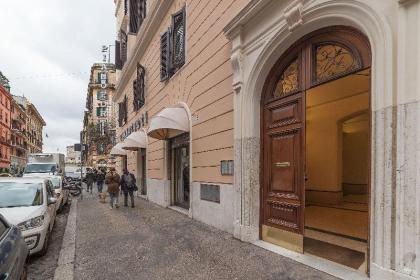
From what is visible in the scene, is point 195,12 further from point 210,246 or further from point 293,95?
point 210,246

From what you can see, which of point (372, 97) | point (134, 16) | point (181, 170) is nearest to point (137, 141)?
point (181, 170)

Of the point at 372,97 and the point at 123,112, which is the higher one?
the point at 123,112

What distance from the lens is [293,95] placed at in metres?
6.02

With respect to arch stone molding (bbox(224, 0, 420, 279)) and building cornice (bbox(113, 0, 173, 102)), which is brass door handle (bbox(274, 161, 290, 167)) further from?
building cornice (bbox(113, 0, 173, 102))

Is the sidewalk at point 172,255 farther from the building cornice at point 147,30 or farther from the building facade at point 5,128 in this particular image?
the building facade at point 5,128

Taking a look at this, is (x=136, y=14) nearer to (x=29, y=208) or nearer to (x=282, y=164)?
(x=29, y=208)

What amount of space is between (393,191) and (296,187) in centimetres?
205

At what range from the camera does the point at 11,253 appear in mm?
3338

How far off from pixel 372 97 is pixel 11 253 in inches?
177

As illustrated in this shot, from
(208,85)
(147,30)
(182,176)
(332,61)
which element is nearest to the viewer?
(332,61)

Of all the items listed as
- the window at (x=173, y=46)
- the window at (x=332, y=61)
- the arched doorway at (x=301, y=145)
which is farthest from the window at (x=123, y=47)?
the window at (x=332, y=61)

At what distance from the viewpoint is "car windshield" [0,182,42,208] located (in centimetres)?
659

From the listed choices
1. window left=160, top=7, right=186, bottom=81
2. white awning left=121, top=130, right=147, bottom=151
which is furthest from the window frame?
white awning left=121, top=130, right=147, bottom=151

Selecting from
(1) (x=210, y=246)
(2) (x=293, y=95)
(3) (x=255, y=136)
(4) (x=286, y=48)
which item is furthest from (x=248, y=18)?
(1) (x=210, y=246)
